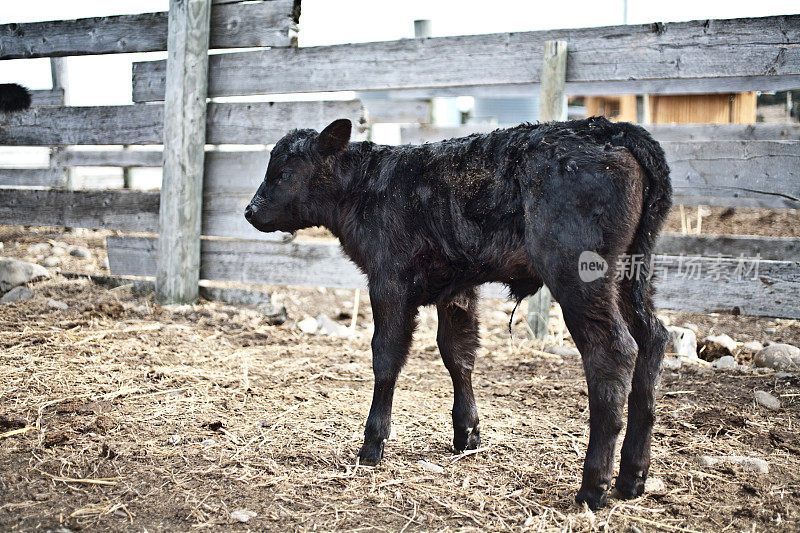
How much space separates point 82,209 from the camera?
846 centimetres

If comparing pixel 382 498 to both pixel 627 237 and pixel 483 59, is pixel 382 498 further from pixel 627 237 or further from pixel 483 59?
pixel 483 59

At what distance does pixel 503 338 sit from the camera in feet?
24.6

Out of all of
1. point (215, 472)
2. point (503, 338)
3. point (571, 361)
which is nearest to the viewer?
point (215, 472)

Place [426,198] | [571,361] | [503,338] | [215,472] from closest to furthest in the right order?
[215,472], [426,198], [571,361], [503,338]

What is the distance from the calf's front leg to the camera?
4129 mm

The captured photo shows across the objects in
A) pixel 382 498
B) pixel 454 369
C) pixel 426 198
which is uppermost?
pixel 426 198

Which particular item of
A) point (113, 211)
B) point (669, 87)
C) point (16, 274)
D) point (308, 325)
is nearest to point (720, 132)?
point (669, 87)

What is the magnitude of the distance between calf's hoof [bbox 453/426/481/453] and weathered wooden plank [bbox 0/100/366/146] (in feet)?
12.4

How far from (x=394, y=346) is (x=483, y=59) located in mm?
3751

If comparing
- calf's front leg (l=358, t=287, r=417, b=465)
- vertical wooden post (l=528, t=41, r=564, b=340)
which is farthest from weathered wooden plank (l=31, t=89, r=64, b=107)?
calf's front leg (l=358, t=287, r=417, b=465)

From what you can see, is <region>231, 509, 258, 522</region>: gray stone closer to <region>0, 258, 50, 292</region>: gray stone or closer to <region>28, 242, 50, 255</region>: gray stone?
<region>0, 258, 50, 292</region>: gray stone

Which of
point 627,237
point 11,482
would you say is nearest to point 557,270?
point 627,237

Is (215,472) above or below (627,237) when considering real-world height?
below

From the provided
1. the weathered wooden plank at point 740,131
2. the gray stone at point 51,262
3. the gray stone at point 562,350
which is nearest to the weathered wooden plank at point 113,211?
the gray stone at point 51,262
